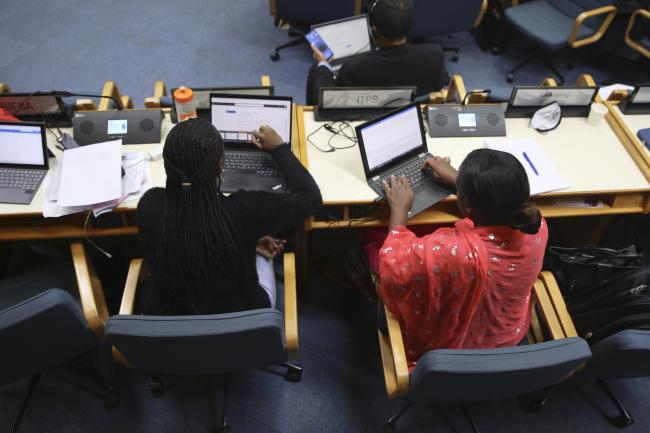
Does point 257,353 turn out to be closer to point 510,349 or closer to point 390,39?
point 510,349

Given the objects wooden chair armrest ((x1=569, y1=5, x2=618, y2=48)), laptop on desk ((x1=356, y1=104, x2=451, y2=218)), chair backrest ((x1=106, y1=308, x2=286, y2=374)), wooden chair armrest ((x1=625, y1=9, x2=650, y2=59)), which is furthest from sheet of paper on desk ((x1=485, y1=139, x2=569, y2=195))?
wooden chair armrest ((x1=625, y1=9, x2=650, y2=59))

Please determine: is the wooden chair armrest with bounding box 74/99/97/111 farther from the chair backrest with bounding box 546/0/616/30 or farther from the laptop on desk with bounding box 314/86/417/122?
the chair backrest with bounding box 546/0/616/30

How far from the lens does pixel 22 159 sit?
1908 mm

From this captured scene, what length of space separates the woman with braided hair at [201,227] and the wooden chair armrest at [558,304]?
89 centimetres

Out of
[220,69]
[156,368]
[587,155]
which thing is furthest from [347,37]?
[156,368]

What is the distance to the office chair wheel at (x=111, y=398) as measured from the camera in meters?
1.91

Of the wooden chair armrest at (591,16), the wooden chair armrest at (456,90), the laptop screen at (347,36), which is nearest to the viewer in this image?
the wooden chair armrest at (456,90)

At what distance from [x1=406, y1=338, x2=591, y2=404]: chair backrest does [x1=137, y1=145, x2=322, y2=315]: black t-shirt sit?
0.56 metres

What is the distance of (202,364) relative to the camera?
1456 millimetres

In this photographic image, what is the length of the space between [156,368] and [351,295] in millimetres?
1034

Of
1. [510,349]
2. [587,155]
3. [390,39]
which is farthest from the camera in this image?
[390,39]

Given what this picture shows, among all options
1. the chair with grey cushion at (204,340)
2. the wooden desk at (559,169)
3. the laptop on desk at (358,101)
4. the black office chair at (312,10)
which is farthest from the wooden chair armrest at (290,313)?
the black office chair at (312,10)

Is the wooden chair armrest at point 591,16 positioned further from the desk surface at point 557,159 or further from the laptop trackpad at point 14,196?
the laptop trackpad at point 14,196

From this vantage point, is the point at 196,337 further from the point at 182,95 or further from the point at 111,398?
the point at 182,95
